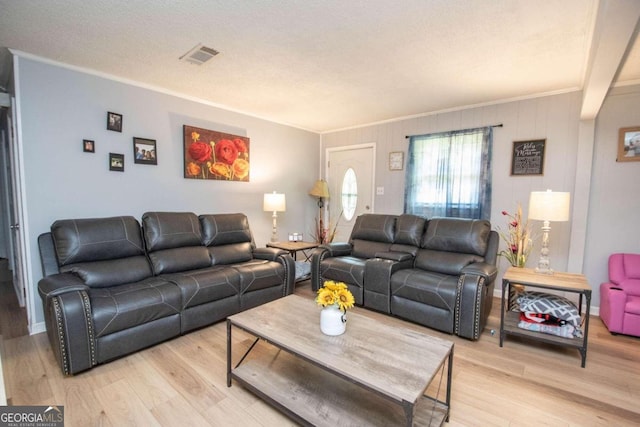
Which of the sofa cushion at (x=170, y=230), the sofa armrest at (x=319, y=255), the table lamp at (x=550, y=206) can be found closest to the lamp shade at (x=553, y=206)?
the table lamp at (x=550, y=206)

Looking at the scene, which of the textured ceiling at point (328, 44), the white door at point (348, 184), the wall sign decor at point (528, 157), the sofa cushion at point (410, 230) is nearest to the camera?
the textured ceiling at point (328, 44)

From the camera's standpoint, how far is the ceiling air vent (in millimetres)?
2412

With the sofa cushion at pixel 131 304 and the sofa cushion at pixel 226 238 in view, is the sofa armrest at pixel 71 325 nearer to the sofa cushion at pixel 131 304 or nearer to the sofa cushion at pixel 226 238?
the sofa cushion at pixel 131 304

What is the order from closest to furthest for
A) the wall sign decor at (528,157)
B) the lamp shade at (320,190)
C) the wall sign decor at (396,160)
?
the wall sign decor at (528,157)
the wall sign decor at (396,160)
the lamp shade at (320,190)

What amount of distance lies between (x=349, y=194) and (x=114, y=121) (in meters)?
3.44

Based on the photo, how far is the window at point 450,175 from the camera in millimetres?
3750

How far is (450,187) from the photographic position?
157 inches

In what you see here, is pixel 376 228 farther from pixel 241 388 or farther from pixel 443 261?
pixel 241 388

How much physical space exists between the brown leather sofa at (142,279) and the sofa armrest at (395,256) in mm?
1076

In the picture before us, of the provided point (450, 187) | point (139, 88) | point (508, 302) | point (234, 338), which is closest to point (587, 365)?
point (508, 302)

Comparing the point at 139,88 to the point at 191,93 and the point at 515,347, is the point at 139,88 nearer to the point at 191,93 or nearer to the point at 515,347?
the point at 191,93

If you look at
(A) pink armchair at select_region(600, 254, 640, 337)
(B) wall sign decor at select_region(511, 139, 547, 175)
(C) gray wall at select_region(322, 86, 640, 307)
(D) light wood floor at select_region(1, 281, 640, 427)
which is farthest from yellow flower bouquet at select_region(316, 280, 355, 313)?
(B) wall sign decor at select_region(511, 139, 547, 175)

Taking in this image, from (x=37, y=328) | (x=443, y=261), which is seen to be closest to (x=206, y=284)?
(x=37, y=328)

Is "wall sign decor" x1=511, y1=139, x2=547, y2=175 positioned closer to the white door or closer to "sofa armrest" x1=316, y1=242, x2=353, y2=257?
the white door
